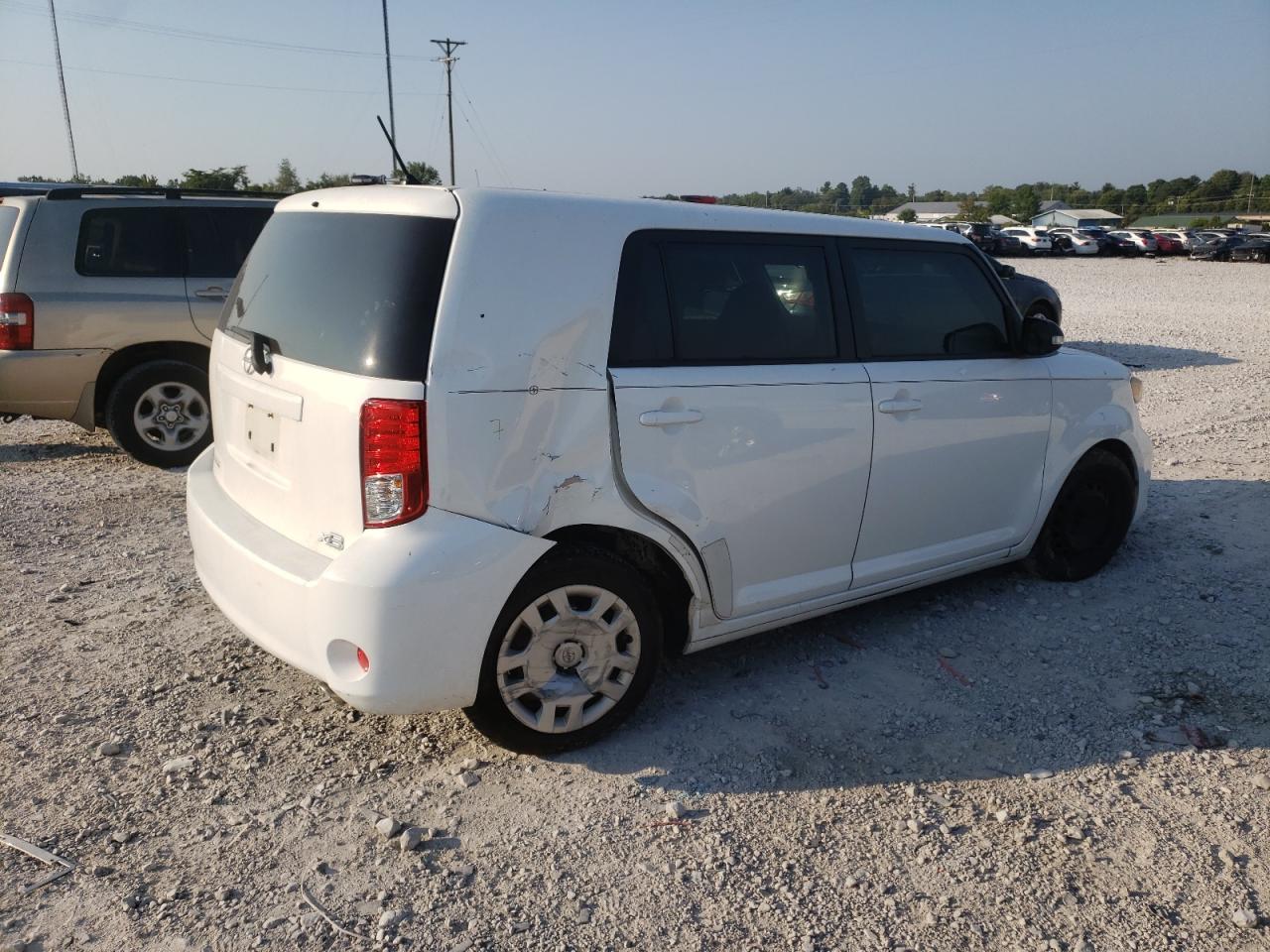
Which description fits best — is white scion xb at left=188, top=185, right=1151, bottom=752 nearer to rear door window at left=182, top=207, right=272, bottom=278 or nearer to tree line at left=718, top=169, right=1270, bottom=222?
rear door window at left=182, top=207, right=272, bottom=278

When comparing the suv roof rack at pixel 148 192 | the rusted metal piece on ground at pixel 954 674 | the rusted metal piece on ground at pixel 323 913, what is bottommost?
the rusted metal piece on ground at pixel 954 674

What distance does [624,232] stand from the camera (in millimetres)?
3402

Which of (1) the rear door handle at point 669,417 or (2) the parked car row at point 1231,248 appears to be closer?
(1) the rear door handle at point 669,417

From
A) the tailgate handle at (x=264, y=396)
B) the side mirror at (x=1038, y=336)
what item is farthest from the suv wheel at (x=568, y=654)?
the side mirror at (x=1038, y=336)

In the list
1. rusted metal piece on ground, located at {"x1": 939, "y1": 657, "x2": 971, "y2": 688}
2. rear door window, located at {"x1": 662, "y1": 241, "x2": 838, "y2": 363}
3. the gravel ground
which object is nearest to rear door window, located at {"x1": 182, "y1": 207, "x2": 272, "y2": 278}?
the gravel ground

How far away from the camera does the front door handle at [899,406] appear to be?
4020mm

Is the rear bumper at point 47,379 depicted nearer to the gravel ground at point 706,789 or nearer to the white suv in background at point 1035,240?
the gravel ground at point 706,789

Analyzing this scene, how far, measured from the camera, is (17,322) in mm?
6777

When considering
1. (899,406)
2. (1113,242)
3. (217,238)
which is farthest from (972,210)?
(899,406)

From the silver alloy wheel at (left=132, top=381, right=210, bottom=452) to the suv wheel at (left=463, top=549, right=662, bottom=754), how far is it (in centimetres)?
494

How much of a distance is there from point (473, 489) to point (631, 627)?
2.66 feet

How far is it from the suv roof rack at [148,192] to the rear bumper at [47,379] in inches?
44.5

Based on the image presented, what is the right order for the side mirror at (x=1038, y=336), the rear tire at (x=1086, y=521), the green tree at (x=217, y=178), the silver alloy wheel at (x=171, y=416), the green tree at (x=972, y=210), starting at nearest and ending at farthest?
the side mirror at (x=1038, y=336) → the rear tire at (x=1086, y=521) → the silver alloy wheel at (x=171, y=416) → the green tree at (x=217, y=178) → the green tree at (x=972, y=210)

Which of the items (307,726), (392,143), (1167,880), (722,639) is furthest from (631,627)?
(392,143)
